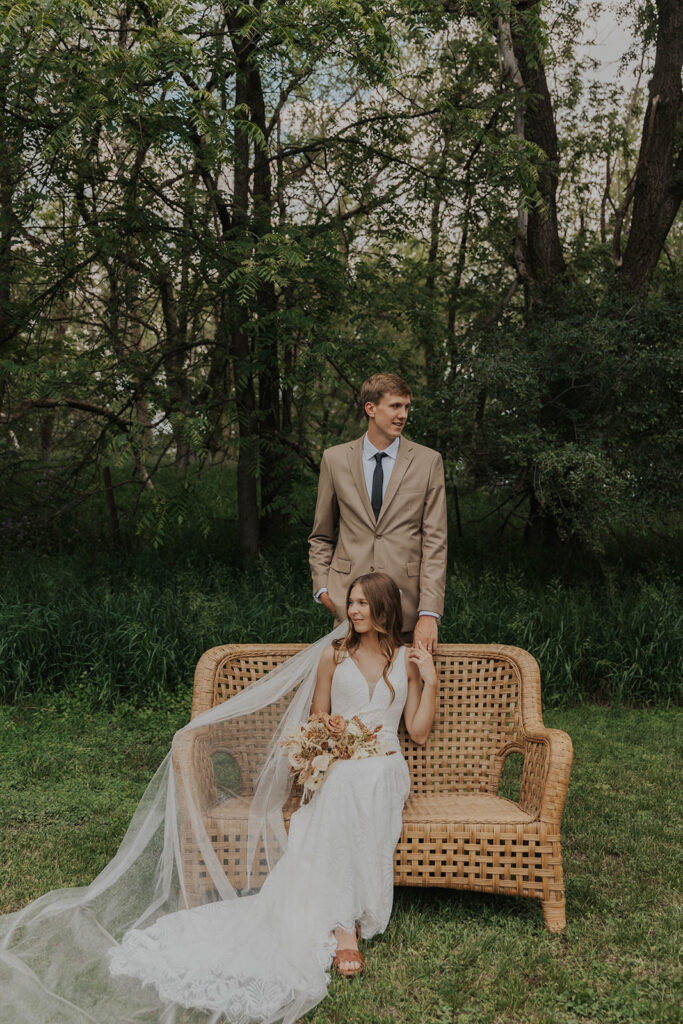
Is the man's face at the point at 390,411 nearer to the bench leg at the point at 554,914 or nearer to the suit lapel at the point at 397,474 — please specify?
the suit lapel at the point at 397,474

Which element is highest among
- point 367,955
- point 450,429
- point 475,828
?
point 450,429

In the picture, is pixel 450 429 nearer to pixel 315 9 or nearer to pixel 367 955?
pixel 315 9

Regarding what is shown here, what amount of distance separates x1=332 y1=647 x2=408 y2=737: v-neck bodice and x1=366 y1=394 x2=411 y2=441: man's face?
0.97 meters

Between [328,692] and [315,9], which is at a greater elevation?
[315,9]

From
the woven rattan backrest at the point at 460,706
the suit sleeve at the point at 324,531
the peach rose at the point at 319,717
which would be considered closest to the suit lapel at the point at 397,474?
the suit sleeve at the point at 324,531

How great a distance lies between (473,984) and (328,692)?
4.20 feet

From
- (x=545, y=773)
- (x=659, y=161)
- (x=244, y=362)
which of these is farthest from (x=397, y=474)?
(x=659, y=161)

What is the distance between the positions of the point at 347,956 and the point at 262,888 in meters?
0.40

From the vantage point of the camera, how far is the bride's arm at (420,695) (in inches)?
161

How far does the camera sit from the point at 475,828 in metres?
3.72

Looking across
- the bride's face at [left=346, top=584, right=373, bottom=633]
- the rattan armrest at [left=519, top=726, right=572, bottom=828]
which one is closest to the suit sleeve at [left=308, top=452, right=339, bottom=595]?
the bride's face at [left=346, top=584, right=373, bottom=633]

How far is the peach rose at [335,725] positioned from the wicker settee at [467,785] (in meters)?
0.44

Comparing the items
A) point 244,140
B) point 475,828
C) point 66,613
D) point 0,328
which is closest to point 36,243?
point 0,328

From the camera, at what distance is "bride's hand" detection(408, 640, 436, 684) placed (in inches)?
160
